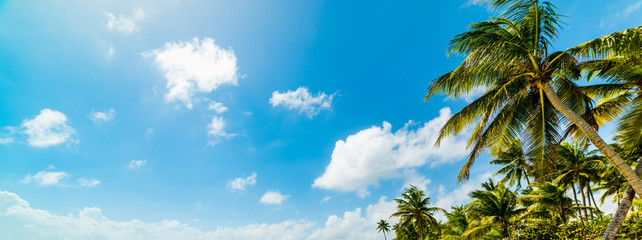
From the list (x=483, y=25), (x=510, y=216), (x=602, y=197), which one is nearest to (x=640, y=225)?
(x=483, y=25)

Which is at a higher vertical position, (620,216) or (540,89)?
(540,89)

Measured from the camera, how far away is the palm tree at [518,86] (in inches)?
287

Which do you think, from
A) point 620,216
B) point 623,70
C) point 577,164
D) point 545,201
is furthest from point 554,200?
point 623,70

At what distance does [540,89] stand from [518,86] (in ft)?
4.91

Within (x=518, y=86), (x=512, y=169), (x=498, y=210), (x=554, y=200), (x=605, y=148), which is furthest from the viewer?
(x=512, y=169)

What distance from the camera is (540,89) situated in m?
7.54

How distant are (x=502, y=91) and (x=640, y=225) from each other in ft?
21.7

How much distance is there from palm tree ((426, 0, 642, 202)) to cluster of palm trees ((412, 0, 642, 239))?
25 millimetres

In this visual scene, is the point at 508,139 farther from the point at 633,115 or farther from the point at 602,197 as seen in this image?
the point at 602,197

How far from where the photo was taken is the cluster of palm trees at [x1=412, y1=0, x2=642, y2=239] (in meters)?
6.73

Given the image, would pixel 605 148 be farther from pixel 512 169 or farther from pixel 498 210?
pixel 512 169

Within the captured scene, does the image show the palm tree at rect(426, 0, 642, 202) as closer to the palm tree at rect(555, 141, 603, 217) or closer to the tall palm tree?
the tall palm tree

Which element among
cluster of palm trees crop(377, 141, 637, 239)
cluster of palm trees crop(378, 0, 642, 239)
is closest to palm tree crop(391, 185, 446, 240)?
cluster of palm trees crop(377, 141, 637, 239)

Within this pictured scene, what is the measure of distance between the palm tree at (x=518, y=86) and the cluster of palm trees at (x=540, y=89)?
0.08ft
